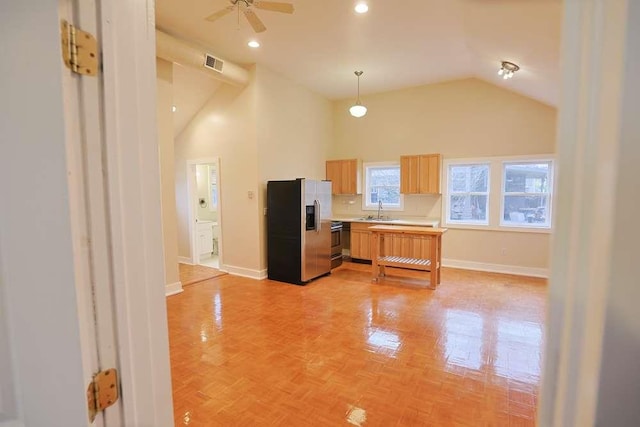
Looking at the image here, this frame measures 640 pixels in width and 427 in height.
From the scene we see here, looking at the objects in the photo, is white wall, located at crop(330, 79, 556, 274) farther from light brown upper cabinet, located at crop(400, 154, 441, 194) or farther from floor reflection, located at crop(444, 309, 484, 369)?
floor reflection, located at crop(444, 309, 484, 369)

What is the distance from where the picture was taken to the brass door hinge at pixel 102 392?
74 cm

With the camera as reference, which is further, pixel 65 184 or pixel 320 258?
pixel 320 258

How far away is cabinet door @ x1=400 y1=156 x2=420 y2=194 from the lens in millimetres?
6039

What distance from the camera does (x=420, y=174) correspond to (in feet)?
19.7

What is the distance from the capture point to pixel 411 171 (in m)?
6.09

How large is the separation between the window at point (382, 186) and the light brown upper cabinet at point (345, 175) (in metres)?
0.23

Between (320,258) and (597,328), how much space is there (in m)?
4.88

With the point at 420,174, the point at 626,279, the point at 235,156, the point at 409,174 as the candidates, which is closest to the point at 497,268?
the point at 420,174

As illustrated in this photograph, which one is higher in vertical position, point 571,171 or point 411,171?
point 411,171

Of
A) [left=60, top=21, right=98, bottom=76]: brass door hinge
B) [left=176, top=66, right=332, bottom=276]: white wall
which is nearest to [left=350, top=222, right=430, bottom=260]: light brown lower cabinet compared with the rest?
[left=176, top=66, right=332, bottom=276]: white wall

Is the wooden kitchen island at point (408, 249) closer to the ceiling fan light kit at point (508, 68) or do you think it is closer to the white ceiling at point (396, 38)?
the ceiling fan light kit at point (508, 68)

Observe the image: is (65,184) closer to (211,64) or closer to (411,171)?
(211,64)

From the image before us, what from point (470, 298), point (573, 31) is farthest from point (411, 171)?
point (573, 31)

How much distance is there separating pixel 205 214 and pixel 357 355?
235 inches
